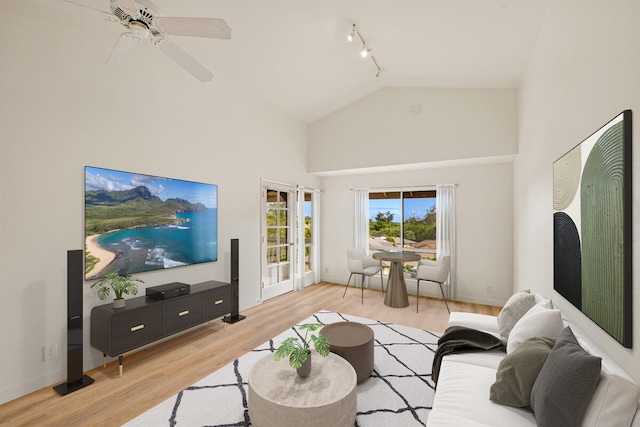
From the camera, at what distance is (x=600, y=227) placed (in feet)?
A: 5.37

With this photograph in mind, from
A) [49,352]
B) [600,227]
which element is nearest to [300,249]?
[49,352]

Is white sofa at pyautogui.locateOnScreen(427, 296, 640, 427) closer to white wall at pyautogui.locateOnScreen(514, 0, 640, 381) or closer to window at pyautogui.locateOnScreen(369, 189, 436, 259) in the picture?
white wall at pyautogui.locateOnScreen(514, 0, 640, 381)

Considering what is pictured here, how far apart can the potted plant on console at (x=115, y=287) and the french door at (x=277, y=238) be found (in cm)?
218

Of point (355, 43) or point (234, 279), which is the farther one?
point (234, 279)

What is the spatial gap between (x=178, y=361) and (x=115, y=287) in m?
0.93

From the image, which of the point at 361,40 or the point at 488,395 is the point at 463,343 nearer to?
the point at 488,395

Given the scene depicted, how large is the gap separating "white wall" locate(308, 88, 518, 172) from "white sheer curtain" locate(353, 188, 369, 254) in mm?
731

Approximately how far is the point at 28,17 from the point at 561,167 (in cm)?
430

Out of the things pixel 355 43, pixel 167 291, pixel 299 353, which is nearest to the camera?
pixel 299 353

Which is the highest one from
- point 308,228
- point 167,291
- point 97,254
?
point 308,228

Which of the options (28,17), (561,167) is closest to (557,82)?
(561,167)

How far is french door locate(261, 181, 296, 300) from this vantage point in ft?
16.2

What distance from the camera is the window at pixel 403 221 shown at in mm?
5465

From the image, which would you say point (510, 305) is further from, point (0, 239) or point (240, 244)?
point (0, 239)
